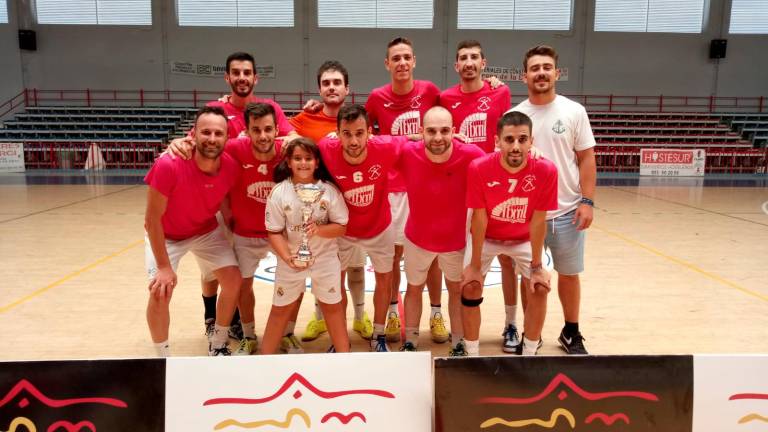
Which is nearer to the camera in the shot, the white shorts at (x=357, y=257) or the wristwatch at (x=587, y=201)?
the wristwatch at (x=587, y=201)

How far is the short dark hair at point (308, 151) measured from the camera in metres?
3.14

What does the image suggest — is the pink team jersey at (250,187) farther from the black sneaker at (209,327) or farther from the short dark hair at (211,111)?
the black sneaker at (209,327)

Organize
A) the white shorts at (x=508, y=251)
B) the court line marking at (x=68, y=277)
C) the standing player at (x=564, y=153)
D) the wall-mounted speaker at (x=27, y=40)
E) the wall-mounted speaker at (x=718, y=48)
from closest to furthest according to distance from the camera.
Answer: the white shorts at (x=508, y=251)
the standing player at (x=564, y=153)
the court line marking at (x=68, y=277)
the wall-mounted speaker at (x=27, y=40)
the wall-mounted speaker at (x=718, y=48)

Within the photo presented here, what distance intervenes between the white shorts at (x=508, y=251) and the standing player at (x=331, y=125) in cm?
96

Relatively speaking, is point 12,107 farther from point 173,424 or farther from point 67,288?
point 173,424

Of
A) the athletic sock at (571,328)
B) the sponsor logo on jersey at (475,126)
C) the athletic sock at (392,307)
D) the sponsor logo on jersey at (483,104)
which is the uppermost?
the sponsor logo on jersey at (483,104)

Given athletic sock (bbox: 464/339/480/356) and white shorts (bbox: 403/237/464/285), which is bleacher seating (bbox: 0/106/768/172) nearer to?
white shorts (bbox: 403/237/464/285)

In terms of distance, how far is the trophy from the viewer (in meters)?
3.04

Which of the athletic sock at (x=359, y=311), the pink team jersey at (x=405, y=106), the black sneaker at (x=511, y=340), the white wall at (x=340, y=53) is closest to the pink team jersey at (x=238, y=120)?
the pink team jersey at (x=405, y=106)

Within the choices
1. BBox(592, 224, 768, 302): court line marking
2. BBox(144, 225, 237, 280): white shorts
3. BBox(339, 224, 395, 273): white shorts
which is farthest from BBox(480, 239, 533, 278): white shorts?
BBox(592, 224, 768, 302): court line marking

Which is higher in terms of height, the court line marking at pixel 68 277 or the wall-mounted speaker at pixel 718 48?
the wall-mounted speaker at pixel 718 48

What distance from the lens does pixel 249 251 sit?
3.66 m

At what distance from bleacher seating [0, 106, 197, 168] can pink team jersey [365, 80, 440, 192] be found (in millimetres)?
16460

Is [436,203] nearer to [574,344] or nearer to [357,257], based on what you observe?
[357,257]
